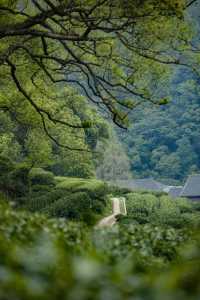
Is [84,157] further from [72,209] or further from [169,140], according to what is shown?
[169,140]

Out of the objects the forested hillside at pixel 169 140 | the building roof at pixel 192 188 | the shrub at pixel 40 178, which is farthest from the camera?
the forested hillside at pixel 169 140

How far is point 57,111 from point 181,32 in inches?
531

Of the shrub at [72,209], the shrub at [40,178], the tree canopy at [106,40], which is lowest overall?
the shrub at [72,209]

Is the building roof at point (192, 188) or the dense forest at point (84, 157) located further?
the building roof at point (192, 188)

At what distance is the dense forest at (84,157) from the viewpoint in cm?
193

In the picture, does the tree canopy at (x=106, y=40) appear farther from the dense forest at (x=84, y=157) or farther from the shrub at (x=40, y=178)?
the shrub at (x=40, y=178)

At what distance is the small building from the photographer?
5534cm

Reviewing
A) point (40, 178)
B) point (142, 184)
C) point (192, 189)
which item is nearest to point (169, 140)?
point (142, 184)

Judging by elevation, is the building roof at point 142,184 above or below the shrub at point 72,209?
above

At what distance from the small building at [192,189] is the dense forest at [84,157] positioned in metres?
16.8

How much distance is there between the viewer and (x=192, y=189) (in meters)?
55.8

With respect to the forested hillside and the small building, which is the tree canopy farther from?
the forested hillside

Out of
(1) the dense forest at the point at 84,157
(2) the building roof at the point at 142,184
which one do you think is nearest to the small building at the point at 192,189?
(2) the building roof at the point at 142,184

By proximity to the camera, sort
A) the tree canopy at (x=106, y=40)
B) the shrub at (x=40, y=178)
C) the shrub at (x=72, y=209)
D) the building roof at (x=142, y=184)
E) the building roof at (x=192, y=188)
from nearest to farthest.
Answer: the tree canopy at (x=106, y=40) → the shrub at (x=72, y=209) → the shrub at (x=40, y=178) → the building roof at (x=192, y=188) → the building roof at (x=142, y=184)
